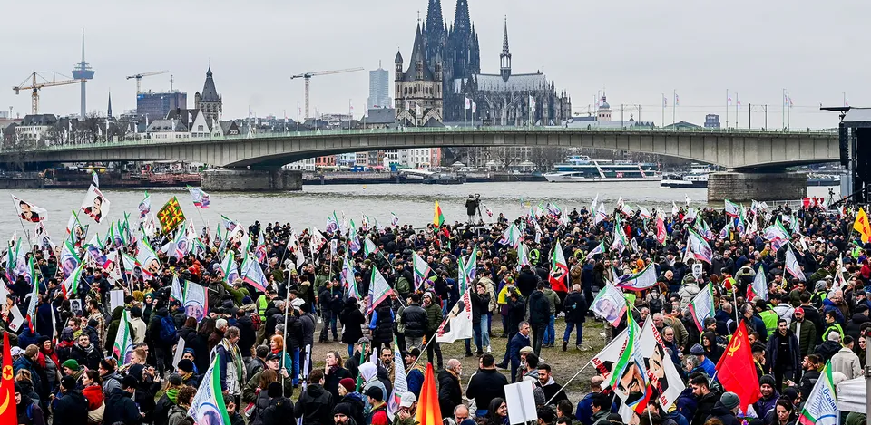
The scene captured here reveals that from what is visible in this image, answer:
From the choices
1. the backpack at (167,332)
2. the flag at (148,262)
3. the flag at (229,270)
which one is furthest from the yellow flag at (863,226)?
the backpack at (167,332)

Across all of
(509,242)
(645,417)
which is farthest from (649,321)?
(509,242)

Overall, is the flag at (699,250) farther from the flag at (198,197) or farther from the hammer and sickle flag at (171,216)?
the flag at (198,197)

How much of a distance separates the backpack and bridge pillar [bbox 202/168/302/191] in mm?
91547

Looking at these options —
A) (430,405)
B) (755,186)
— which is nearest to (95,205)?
(430,405)

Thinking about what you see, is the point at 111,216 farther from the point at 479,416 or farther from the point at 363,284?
the point at 479,416

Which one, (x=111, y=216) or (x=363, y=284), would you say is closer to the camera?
(x=363, y=284)

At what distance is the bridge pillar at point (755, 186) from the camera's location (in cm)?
8356

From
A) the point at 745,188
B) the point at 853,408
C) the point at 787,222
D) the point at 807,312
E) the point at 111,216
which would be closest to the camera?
the point at 853,408

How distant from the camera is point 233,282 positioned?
919 inches

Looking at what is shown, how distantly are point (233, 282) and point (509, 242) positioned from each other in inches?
398

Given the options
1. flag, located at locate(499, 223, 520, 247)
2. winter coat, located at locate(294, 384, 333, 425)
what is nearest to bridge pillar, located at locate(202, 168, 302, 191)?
flag, located at locate(499, 223, 520, 247)

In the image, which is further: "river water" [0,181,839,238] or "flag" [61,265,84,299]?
"river water" [0,181,839,238]

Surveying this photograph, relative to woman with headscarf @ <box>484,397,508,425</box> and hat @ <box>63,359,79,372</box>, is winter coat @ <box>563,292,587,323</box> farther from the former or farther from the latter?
hat @ <box>63,359,79,372</box>

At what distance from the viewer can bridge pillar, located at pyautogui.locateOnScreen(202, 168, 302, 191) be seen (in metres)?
109
